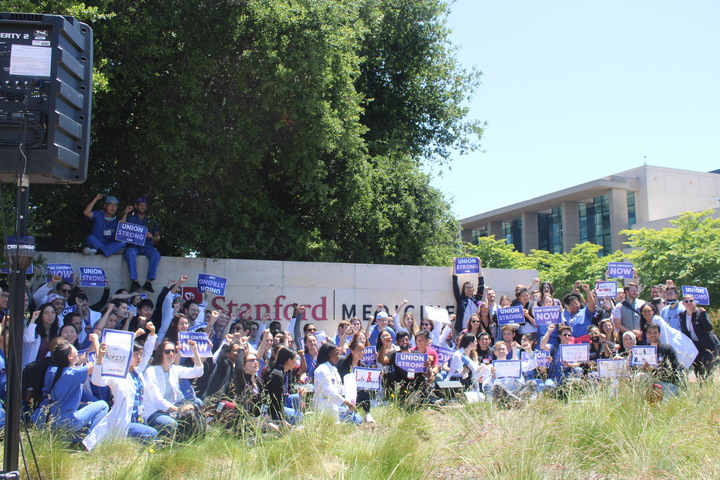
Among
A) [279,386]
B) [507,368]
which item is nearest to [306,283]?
[507,368]

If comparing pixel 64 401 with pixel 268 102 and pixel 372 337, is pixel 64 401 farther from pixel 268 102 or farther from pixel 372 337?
pixel 268 102

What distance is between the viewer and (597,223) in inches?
2835

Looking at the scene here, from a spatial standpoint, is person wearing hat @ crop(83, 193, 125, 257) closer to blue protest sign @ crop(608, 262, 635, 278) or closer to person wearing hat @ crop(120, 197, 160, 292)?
person wearing hat @ crop(120, 197, 160, 292)

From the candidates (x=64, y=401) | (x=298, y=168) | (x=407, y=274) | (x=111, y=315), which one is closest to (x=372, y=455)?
(x=64, y=401)

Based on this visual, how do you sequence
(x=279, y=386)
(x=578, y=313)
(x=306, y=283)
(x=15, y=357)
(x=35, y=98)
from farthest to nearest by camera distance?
1. (x=306, y=283)
2. (x=578, y=313)
3. (x=279, y=386)
4. (x=35, y=98)
5. (x=15, y=357)

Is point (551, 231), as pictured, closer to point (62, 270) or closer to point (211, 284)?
point (211, 284)

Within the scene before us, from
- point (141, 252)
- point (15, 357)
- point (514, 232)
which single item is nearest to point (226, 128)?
point (141, 252)

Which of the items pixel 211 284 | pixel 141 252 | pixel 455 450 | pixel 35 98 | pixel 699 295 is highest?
pixel 35 98

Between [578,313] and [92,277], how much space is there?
26.9 ft

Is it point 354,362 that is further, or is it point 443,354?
point 443,354

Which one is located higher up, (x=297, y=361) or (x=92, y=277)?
(x=92, y=277)

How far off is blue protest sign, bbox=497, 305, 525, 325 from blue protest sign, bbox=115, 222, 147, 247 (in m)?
6.37

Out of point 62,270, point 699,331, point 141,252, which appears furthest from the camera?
point 141,252

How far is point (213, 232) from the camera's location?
14.5 metres
